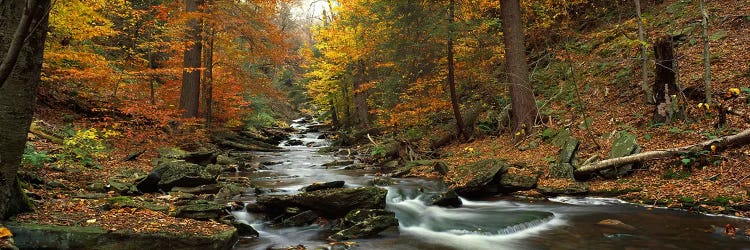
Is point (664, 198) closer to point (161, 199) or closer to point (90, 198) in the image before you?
point (161, 199)

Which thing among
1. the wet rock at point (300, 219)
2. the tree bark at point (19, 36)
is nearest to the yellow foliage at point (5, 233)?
the tree bark at point (19, 36)

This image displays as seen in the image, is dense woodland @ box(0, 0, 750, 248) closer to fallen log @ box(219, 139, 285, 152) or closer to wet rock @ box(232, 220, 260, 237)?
fallen log @ box(219, 139, 285, 152)

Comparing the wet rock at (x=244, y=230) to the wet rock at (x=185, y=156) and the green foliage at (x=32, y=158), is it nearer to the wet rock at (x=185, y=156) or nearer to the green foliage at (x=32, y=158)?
the green foliage at (x=32, y=158)

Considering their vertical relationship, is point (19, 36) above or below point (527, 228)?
above

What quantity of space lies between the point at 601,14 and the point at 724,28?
234 inches

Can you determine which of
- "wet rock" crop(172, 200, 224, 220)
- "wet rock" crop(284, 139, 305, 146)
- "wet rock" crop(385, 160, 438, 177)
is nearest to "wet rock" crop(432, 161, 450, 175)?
"wet rock" crop(385, 160, 438, 177)

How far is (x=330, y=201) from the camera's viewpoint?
25.2ft

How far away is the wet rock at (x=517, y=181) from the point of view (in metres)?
9.59

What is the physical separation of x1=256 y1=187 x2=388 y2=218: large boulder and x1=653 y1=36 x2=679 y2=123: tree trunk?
22.7ft

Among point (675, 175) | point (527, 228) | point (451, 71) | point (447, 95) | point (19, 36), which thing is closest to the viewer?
point (19, 36)

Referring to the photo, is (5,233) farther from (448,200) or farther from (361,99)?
(361,99)

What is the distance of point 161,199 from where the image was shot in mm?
7543

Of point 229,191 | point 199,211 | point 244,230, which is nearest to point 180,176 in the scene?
point 229,191

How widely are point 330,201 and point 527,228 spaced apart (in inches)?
138
